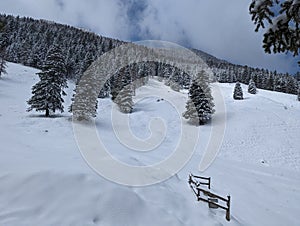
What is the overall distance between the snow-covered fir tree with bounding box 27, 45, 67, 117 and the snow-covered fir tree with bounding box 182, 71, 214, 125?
1888 centimetres

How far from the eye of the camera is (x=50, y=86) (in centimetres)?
2805

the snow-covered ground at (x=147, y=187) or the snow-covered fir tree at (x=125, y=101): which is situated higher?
the snow-covered fir tree at (x=125, y=101)

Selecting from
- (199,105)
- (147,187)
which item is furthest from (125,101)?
(147,187)

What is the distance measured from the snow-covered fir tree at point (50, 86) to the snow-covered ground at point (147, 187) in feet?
10.6

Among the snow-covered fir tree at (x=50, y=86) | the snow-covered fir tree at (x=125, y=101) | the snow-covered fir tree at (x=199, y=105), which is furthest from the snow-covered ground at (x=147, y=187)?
the snow-covered fir tree at (x=125, y=101)

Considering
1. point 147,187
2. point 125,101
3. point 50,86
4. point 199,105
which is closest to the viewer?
point 147,187

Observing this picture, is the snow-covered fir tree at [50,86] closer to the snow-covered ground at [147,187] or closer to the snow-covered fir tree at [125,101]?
the snow-covered ground at [147,187]

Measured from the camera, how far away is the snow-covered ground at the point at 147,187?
6.32 m

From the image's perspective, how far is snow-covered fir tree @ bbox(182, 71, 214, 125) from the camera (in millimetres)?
33847

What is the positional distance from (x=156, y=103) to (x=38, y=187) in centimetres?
4172

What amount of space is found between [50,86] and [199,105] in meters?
21.1

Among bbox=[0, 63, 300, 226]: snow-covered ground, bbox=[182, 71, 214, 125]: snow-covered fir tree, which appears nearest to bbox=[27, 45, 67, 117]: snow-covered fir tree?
bbox=[0, 63, 300, 226]: snow-covered ground

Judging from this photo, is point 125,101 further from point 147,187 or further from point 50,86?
point 147,187

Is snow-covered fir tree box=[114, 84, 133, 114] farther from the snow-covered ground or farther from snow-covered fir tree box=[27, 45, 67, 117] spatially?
snow-covered fir tree box=[27, 45, 67, 117]
